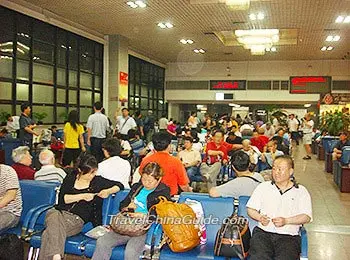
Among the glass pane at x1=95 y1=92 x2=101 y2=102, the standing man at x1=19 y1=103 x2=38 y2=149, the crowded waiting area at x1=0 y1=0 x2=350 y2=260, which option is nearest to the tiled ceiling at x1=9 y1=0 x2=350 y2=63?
the crowded waiting area at x1=0 y1=0 x2=350 y2=260

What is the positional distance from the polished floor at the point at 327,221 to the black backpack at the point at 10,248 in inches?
26.9

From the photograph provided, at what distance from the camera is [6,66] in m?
9.94

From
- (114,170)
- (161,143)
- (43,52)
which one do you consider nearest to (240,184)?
(161,143)

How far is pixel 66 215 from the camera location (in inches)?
136

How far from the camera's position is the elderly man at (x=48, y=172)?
4410 mm

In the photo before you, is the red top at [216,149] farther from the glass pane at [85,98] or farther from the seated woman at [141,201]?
the glass pane at [85,98]

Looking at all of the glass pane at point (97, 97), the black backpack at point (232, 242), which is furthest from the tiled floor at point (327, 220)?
the glass pane at point (97, 97)

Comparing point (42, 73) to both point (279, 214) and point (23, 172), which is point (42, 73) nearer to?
point (23, 172)

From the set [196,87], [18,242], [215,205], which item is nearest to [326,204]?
[215,205]

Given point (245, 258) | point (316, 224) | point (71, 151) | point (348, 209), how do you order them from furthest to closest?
point (71, 151) → point (348, 209) → point (316, 224) → point (245, 258)

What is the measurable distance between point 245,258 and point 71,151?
529 cm

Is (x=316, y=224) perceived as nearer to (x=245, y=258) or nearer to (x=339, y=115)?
(x=245, y=258)

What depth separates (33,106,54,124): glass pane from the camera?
11054mm

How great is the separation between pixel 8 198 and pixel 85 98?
10.7 meters
